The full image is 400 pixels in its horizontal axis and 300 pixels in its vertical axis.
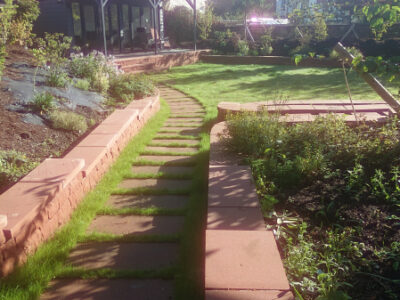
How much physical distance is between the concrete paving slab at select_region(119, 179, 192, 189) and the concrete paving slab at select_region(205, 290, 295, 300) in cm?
200

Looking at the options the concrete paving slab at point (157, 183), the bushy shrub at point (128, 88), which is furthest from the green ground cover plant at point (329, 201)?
the bushy shrub at point (128, 88)

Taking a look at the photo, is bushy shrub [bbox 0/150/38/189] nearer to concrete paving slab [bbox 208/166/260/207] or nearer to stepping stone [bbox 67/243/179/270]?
stepping stone [bbox 67/243/179/270]

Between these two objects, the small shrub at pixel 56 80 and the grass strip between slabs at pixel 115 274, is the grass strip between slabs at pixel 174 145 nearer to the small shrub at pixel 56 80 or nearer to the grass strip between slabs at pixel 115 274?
the small shrub at pixel 56 80

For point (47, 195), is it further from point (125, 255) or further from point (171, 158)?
point (171, 158)

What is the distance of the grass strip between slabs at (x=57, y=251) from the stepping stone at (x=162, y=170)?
0.11 metres

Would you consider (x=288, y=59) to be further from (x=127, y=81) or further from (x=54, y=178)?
(x=54, y=178)

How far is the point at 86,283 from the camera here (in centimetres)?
227

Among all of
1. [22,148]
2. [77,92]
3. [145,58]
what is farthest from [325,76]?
[22,148]

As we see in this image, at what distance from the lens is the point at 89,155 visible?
362 centimetres

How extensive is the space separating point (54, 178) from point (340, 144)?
2644 mm

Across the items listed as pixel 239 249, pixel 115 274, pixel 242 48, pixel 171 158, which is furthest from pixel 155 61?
pixel 239 249

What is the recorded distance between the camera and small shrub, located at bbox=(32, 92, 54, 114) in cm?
488

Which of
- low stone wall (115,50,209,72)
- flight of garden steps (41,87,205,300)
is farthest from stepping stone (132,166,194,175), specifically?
low stone wall (115,50,209,72)

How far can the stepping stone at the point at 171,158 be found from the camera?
4332mm
